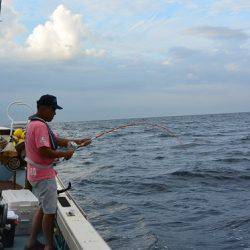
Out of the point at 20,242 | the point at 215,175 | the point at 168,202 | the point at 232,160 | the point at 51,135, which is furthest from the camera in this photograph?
the point at 232,160

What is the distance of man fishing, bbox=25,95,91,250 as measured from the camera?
4.27 metres

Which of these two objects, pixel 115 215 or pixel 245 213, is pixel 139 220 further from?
pixel 245 213

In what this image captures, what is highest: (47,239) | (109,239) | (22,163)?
(22,163)

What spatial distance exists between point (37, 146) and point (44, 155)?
109mm

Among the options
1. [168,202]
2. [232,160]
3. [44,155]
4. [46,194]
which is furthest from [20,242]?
[232,160]

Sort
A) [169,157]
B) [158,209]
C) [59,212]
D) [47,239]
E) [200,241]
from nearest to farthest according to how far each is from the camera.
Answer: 1. [47,239]
2. [59,212]
3. [200,241]
4. [158,209]
5. [169,157]

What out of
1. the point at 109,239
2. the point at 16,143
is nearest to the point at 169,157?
the point at 109,239

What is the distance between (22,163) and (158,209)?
4553mm

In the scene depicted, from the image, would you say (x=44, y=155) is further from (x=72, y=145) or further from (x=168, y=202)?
(x=168, y=202)

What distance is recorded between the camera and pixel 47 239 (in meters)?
4.52

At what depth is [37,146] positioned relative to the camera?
4.26 meters

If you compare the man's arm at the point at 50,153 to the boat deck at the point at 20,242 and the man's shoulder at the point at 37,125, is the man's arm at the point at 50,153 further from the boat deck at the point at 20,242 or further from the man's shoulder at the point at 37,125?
the boat deck at the point at 20,242

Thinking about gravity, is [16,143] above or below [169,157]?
above

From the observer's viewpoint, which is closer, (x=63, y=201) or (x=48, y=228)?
(x=48, y=228)
